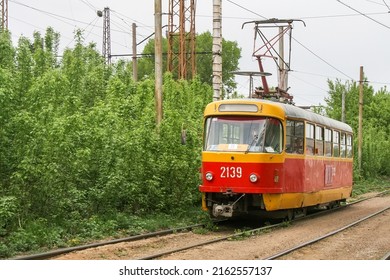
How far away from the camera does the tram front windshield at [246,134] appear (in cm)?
1669

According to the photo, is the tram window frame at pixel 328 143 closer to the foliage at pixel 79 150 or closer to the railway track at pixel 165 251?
Result: the railway track at pixel 165 251

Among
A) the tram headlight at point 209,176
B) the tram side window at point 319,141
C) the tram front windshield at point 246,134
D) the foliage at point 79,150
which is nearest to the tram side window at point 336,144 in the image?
the tram side window at point 319,141

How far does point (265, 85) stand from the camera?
853 inches

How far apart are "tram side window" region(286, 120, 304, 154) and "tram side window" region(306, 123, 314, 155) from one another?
603 millimetres

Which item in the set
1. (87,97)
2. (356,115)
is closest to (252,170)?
(87,97)

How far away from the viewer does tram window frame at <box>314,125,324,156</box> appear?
20.2 metres

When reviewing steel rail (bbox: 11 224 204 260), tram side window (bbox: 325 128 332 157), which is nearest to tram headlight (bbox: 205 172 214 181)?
steel rail (bbox: 11 224 204 260)

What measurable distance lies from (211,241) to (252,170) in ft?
8.78

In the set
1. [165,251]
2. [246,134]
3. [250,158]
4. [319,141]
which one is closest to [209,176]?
[250,158]

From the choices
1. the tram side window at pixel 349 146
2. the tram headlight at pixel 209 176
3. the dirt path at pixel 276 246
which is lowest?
the dirt path at pixel 276 246

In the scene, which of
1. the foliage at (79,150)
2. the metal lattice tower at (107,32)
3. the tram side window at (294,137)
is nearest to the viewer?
the foliage at (79,150)

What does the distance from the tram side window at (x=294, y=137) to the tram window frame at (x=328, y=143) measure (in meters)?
3.21

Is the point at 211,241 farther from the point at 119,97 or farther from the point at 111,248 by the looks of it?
the point at 119,97

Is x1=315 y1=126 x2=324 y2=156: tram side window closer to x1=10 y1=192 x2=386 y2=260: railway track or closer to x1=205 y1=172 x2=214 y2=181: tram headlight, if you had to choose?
x1=10 y1=192 x2=386 y2=260: railway track
